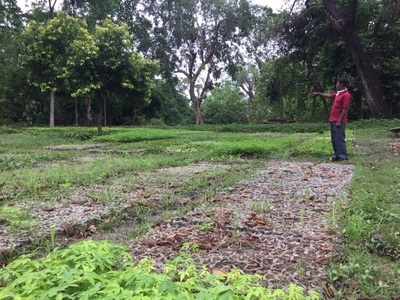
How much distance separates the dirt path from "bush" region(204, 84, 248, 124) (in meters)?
30.4

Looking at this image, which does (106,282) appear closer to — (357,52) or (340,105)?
(340,105)

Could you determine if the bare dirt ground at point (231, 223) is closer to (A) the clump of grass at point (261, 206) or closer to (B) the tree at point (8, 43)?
(A) the clump of grass at point (261, 206)

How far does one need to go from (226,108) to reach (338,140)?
1125 inches

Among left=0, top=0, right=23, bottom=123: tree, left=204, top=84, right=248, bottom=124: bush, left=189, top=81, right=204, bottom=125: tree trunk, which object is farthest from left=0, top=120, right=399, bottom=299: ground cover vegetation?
left=204, top=84, right=248, bottom=124: bush

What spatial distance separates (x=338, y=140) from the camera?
7.84 m

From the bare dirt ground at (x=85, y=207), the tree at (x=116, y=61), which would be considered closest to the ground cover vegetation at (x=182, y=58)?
the tree at (x=116, y=61)

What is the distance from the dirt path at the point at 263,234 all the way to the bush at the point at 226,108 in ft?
99.9

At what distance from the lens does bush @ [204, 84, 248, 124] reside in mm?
35594

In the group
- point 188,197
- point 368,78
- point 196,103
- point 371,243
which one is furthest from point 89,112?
point 371,243

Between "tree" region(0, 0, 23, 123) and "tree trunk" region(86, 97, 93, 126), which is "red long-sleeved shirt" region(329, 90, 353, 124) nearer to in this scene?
"tree" region(0, 0, 23, 123)

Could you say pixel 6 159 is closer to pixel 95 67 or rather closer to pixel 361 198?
pixel 361 198

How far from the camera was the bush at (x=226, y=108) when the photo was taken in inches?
1401

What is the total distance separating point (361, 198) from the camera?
416 centimetres

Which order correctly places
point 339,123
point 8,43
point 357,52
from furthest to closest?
point 8,43 → point 357,52 → point 339,123
